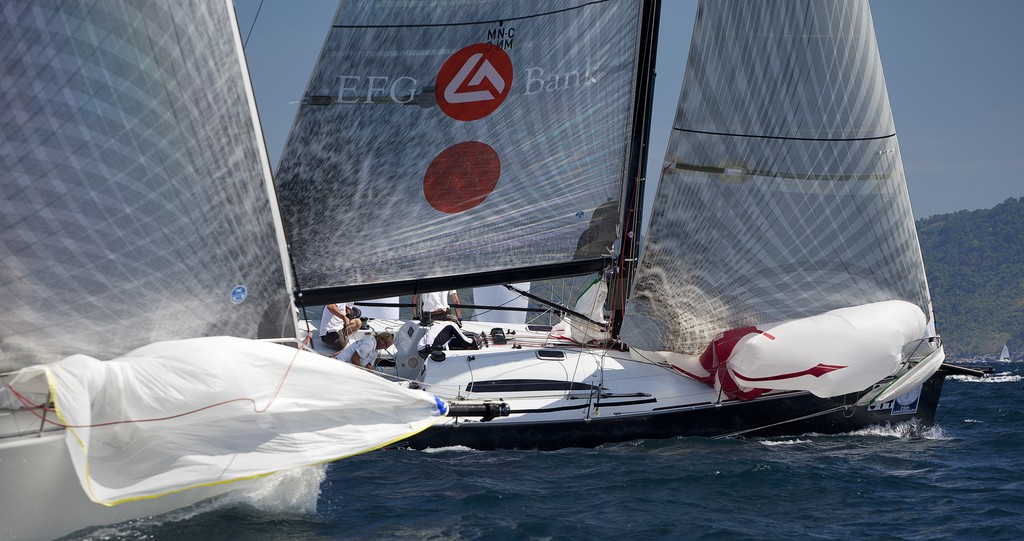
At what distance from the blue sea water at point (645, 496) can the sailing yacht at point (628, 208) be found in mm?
568

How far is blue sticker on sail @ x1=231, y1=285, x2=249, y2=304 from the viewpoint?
6.56 metres

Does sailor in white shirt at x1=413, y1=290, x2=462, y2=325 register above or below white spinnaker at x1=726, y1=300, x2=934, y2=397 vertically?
above

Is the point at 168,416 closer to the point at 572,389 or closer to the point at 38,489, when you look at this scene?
the point at 38,489

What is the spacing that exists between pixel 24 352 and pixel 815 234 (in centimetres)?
744

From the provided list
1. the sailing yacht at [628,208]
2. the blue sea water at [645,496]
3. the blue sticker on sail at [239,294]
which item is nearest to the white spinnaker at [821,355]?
the sailing yacht at [628,208]

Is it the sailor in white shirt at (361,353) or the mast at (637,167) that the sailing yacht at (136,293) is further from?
the mast at (637,167)

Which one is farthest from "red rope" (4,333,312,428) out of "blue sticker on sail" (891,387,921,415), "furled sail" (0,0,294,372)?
"blue sticker on sail" (891,387,921,415)

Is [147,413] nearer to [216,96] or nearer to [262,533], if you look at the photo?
[262,533]

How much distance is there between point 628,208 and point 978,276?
12532 centimetres

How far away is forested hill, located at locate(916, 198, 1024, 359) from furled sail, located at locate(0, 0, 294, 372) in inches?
3813

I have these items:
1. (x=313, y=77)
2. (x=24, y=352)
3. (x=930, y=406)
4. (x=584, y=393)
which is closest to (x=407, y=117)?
(x=313, y=77)

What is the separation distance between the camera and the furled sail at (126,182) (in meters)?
5.61

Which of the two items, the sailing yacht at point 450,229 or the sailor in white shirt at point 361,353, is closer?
the sailing yacht at point 450,229

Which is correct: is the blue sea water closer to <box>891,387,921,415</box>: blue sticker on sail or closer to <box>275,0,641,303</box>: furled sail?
<box>891,387,921,415</box>: blue sticker on sail
